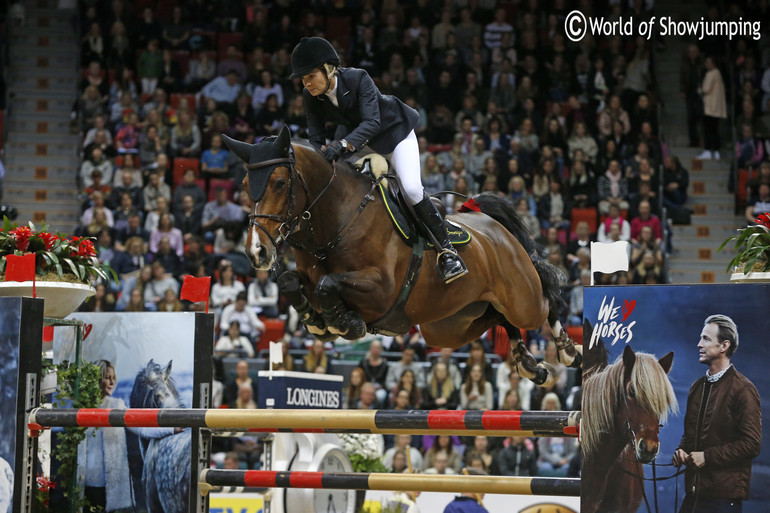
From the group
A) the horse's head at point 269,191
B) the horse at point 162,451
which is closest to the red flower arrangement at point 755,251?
the horse's head at point 269,191

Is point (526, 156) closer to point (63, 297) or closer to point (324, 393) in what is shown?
point (324, 393)

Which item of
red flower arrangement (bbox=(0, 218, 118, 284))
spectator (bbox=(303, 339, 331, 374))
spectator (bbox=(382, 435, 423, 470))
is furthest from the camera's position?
spectator (bbox=(303, 339, 331, 374))

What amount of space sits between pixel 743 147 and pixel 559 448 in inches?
240

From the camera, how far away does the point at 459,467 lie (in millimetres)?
8820

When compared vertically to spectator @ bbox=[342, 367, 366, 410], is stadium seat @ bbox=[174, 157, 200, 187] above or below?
above

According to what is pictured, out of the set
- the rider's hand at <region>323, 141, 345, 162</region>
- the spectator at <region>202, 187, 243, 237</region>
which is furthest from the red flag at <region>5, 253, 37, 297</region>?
the spectator at <region>202, 187, 243, 237</region>

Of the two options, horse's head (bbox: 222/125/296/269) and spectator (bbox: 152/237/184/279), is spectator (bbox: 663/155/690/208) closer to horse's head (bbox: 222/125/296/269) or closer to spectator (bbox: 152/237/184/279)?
spectator (bbox: 152/237/184/279)

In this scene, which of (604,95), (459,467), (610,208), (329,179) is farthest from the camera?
(604,95)

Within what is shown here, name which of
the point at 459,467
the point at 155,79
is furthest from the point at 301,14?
the point at 459,467

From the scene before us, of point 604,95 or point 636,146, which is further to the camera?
point 604,95

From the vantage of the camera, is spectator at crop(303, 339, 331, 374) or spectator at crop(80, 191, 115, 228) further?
spectator at crop(80, 191, 115, 228)

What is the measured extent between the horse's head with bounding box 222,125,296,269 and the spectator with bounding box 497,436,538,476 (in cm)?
483

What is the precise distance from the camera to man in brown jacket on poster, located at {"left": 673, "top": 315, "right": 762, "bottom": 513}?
3572 mm

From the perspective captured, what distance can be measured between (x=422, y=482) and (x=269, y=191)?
1503 millimetres
